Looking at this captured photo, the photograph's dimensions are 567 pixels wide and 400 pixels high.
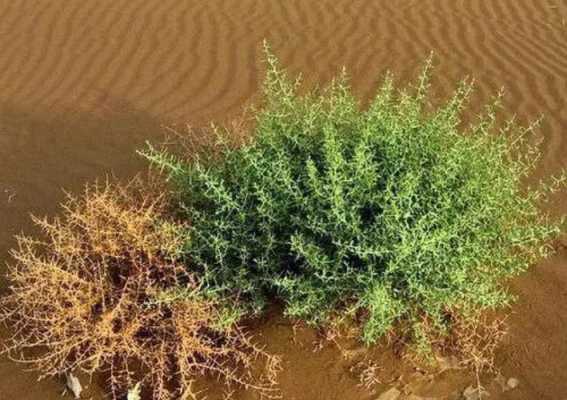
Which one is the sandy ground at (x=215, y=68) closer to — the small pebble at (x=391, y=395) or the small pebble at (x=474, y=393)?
the small pebble at (x=474, y=393)

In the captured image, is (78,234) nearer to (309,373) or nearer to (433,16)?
(309,373)

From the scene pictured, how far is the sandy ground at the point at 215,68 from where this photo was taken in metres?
4.81

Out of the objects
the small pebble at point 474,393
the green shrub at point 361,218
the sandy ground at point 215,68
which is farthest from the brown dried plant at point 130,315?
the small pebble at point 474,393

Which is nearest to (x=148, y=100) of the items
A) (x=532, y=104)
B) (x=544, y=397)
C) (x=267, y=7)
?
(x=267, y=7)

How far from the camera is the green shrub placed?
3.18 metres

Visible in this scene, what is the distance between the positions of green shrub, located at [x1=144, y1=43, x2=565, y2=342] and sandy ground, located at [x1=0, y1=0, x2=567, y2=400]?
41 centimetres

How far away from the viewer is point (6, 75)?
6285 millimetres

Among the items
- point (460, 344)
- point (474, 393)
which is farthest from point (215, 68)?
point (474, 393)

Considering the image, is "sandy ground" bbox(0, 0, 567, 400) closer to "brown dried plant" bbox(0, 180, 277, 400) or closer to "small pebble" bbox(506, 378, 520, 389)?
"small pebble" bbox(506, 378, 520, 389)

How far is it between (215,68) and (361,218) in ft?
11.1

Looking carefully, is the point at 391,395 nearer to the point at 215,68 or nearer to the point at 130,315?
the point at 130,315

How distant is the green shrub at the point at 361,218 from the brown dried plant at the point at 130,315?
0.17 m

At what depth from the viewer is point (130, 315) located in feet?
11.3

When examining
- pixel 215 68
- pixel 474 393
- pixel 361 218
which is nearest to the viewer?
pixel 361 218
